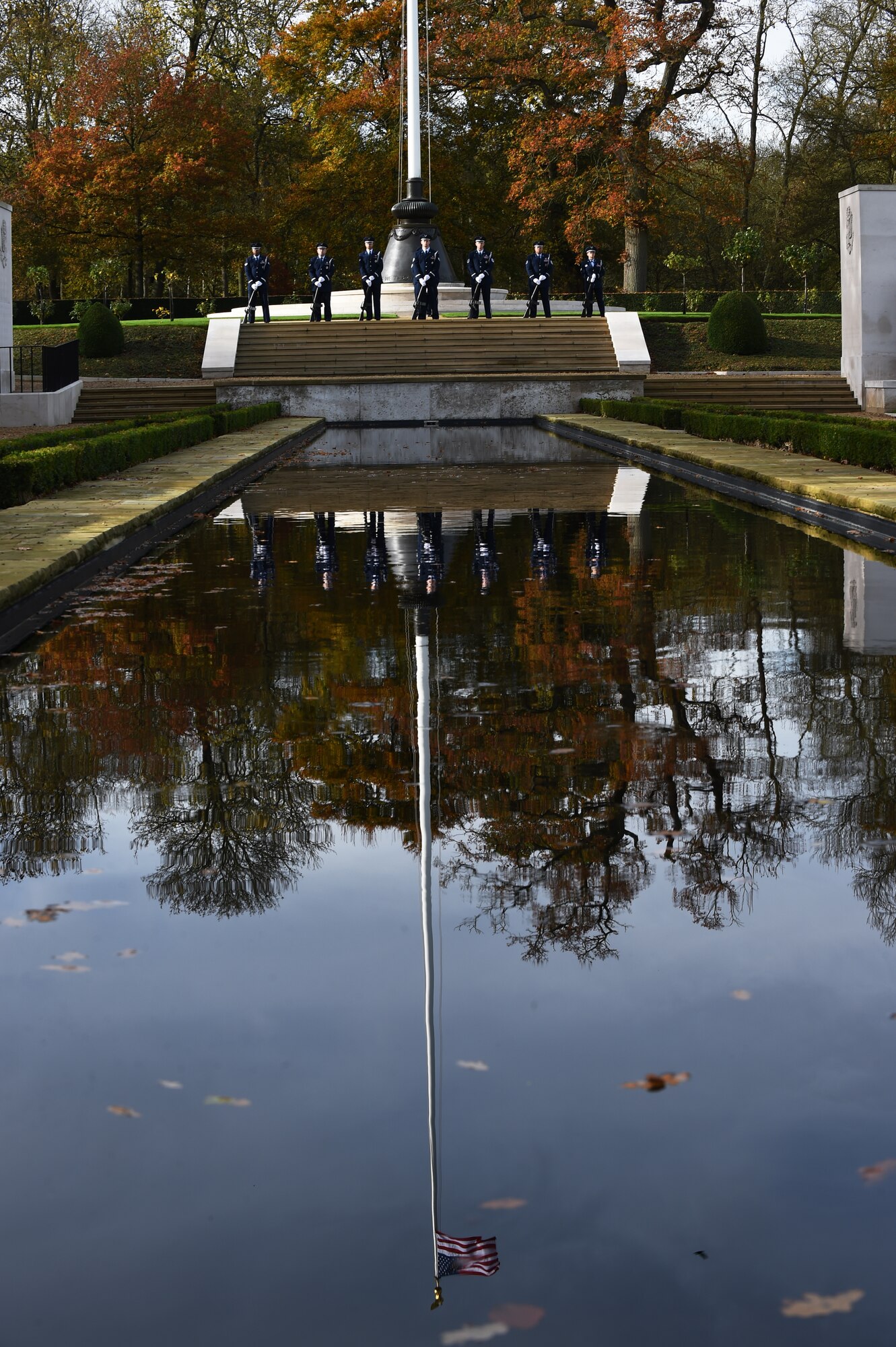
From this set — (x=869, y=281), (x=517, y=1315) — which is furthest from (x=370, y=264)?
(x=517, y=1315)

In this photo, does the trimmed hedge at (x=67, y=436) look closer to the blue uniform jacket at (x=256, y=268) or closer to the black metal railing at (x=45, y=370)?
the black metal railing at (x=45, y=370)

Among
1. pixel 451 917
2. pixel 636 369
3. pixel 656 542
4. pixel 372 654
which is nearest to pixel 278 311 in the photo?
pixel 636 369

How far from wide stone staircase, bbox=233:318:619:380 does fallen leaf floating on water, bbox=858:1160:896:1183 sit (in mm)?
35871

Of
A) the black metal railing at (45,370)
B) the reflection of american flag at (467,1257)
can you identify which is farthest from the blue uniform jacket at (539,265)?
the reflection of american flag at (467,1257)

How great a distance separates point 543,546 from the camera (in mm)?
13164

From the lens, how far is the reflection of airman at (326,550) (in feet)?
37.6

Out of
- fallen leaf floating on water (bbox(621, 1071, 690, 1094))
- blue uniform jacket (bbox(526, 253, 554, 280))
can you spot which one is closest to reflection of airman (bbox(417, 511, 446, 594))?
fallen leaf floating on water (bbox(621, 1071, 690, 1094))

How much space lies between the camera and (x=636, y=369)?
3875cm

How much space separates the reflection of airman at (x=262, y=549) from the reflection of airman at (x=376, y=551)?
0.71 metres

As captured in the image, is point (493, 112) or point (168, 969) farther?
point (493, 112)

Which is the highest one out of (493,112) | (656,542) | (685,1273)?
(493,112)

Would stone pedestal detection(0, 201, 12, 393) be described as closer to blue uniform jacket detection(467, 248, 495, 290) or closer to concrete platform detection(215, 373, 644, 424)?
concrete platform detection(215, 373, 644, 424)

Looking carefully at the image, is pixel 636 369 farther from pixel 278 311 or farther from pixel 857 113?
pixel 857 113

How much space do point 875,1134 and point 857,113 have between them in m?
60.5
